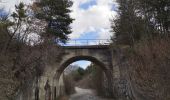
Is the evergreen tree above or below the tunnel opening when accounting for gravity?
above

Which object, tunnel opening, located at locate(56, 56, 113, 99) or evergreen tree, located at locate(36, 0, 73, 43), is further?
tunnel opening, located at locate(56, 56, 113, 99)

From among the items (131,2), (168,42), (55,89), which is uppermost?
(131,2)

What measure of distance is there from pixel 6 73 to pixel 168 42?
13056mm

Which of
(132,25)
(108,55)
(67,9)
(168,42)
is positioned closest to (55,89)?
(108,55)

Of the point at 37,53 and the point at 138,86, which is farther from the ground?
the point at 37,53

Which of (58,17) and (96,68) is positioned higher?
(58,17)

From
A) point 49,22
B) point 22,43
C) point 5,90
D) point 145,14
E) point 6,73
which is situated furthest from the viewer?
point 49,22

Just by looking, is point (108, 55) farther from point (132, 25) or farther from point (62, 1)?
point (62, 1)

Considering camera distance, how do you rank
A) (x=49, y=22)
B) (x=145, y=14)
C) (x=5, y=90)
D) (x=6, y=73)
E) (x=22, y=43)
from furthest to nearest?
(x=49, y=22) → (x=145, y=14) → (x=22, y=43) → (x=6, y=73) → (x=5, y=90)

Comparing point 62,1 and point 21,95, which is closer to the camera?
point 21,95

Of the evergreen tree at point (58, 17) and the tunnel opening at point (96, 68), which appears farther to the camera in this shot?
the tunnel opening at point (96, 68)

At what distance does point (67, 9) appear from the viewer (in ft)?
127

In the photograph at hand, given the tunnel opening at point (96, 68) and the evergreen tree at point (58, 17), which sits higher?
the evergreen tree at point (58, 17)

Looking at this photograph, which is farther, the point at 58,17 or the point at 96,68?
the point at 96,68
